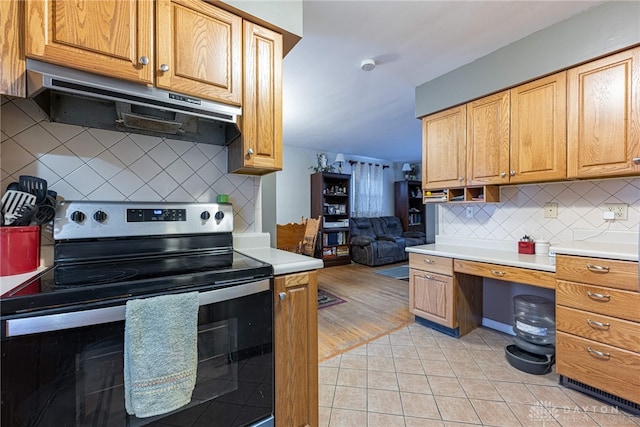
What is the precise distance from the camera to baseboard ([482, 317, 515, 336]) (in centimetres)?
246

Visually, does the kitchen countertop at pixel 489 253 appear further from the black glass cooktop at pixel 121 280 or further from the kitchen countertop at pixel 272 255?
the black glass cooktop at pixel 121 280

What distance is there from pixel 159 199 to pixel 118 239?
303 millimetres

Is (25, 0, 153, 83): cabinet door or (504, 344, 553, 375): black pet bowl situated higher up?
(25, 0, 153, 83): cabinet door

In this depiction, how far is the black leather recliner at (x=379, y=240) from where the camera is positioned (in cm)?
552

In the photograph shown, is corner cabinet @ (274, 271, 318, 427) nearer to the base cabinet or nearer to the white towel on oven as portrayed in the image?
the white towel on oven

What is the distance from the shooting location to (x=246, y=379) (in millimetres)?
1093

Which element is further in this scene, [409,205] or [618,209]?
[409,205]

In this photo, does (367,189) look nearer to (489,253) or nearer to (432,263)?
(432,263)

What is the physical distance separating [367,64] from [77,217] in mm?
2317

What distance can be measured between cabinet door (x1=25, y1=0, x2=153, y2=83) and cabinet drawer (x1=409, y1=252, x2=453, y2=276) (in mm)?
2400

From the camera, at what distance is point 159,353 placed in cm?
86

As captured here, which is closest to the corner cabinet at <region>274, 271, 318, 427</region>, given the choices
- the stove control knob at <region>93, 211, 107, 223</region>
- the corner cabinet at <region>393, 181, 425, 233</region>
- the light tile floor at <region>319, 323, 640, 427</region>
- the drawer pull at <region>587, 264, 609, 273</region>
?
the light tile floor at <region>319, 323, 640, 427</region>

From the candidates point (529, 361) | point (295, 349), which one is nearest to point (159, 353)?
point (295, 349)

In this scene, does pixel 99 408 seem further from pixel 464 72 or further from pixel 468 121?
pixel 464 72
